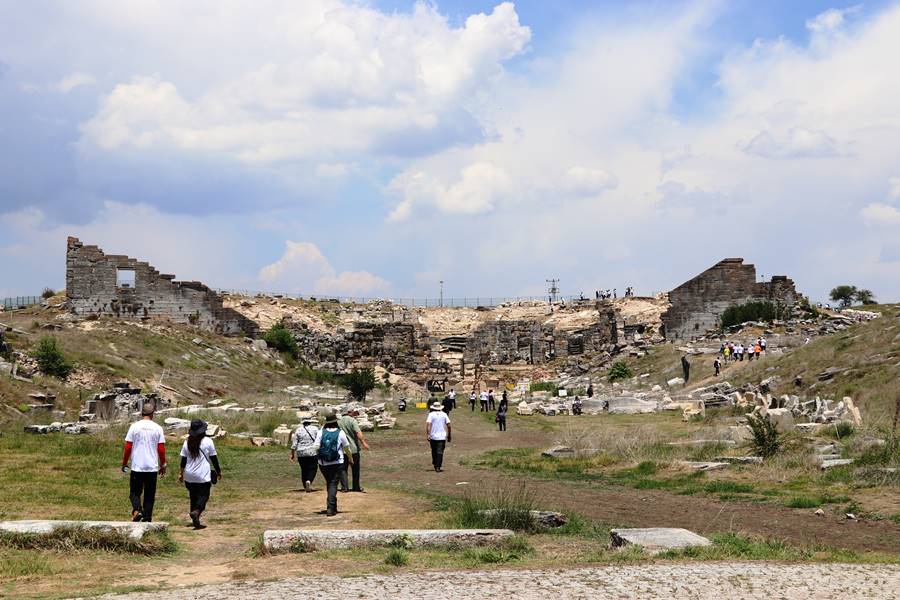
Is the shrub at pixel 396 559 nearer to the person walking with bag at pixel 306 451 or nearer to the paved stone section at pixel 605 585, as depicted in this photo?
the paved stone section at pixel 605 585

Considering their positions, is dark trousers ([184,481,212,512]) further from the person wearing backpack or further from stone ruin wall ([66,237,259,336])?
stone ruin wall ([66,237,259,336])

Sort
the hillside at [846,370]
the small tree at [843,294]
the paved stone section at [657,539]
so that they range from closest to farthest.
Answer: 1. the paved stone section at [657,539]
2. the hillside at [846,370]
3. the small tree at [843,294]

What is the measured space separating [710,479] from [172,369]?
26273 mm

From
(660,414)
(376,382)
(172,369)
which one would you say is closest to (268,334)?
(376,382)

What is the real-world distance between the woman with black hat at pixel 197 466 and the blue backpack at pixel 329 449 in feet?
5.83

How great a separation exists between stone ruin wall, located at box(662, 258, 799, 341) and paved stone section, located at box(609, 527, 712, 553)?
42.9m

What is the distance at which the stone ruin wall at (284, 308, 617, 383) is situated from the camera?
53.5 meters

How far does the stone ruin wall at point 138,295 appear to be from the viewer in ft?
158

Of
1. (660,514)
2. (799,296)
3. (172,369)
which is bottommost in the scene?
(660,514)

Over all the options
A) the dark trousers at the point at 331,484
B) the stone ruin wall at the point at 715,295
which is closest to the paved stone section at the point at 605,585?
the dark trousers at the point at 331,484

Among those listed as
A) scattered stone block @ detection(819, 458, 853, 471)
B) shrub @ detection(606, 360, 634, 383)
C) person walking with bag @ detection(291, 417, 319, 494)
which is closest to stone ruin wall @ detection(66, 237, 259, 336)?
shrub @ detection(606, 360, 634, 383)

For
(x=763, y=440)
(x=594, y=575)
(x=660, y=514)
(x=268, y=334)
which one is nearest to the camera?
(x=594, y=575)

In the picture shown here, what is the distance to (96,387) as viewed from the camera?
31016 mm

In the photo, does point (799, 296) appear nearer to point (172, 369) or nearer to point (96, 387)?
point (172, 369)
